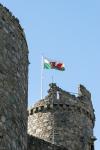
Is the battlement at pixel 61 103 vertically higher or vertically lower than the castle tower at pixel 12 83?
higher

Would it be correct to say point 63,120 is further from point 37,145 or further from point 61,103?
point 37,145

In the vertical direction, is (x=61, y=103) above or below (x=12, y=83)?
above

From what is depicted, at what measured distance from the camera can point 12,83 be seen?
11031 mm

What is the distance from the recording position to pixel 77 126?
2105cm

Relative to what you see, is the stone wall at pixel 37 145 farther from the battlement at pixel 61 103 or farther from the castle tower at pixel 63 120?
the battlement at pixel 61 103

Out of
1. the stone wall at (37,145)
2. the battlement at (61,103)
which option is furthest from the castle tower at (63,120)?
the stone wall at (37,145)

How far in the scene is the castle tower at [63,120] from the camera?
20531 mm

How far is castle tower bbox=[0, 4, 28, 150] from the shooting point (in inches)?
408

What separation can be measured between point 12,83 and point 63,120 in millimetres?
10240

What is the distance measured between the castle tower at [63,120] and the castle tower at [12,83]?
850 centimetres

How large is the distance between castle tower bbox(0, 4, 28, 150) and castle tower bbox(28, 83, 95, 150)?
27.9ft

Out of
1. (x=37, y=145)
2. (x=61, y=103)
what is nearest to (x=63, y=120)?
(x=61, y=103)

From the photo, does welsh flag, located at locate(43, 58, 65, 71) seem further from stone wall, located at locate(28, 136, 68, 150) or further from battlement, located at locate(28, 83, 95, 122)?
stone wall, located at locate(28, 136, 68, 150)

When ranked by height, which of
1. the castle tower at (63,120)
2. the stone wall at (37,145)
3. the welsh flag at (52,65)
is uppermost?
the welsh flag at (52,65)
